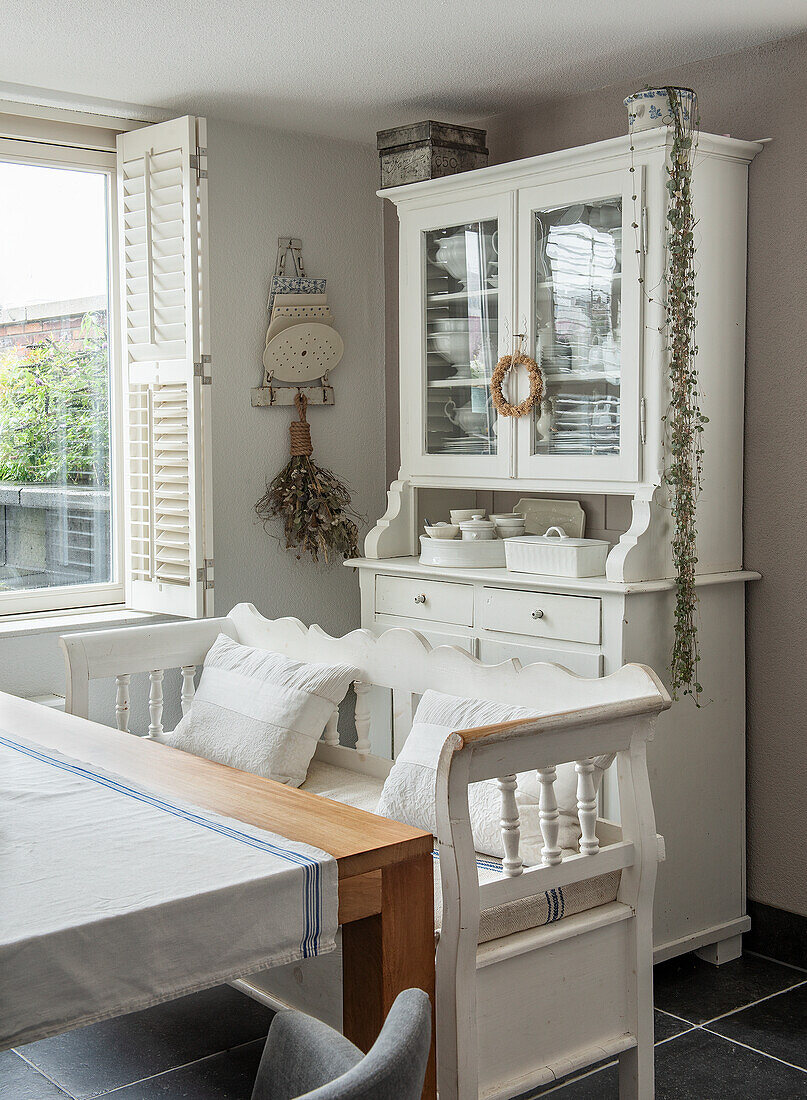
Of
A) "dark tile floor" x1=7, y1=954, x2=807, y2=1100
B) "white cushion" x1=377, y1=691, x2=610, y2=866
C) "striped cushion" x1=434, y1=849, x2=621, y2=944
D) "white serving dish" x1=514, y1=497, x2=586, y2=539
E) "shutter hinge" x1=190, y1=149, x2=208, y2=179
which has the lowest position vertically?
"dark tile floor" x1=7, y1=954, x2=807, y2=1100

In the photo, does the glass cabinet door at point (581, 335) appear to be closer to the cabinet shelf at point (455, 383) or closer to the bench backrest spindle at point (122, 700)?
the cabinet shelf at point (455, 383)

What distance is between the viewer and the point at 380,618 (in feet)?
11.8

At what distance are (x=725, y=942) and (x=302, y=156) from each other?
280 cm

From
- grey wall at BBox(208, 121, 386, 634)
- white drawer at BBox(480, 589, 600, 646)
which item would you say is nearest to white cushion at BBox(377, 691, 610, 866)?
white drawer at BBox(480, 589, 600, 646)

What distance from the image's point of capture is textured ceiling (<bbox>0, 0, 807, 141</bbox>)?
2844 millimetres

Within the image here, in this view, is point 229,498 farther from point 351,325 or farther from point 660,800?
point 660,800

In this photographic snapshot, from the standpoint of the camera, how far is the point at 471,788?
247cm

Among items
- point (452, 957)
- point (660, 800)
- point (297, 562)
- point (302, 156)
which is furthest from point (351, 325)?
point (452, 957)

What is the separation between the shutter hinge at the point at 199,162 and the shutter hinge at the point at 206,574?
1184 millimetres

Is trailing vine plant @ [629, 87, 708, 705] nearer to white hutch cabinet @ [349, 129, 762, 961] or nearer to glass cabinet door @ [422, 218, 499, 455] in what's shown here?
white hutch cabinet @ [349, 129, 762, 961]

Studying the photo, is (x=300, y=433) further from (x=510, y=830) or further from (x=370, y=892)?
(x=370, y=892)

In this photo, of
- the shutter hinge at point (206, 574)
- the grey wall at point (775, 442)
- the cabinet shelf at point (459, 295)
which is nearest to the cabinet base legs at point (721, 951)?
the grey wall at point (775, 442)

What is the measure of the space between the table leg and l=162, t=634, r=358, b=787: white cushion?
1.04m

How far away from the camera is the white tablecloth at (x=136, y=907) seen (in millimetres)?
1437
